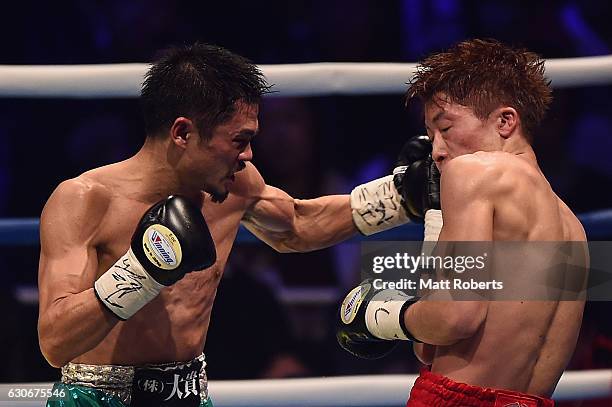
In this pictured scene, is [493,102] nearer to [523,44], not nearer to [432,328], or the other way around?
[432,328]

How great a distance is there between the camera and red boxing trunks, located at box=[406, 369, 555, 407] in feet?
6.03

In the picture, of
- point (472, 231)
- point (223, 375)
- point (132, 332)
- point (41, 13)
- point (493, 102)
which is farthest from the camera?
point (41, 13)

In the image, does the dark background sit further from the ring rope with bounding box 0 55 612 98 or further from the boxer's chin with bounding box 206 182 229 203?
the boxer's chin with bounding box 206 182 229 203

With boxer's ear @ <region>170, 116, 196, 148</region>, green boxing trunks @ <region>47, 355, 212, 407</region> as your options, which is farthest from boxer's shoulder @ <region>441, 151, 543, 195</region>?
green boxing trunks @ <region>47, 355, 212, 407</region>

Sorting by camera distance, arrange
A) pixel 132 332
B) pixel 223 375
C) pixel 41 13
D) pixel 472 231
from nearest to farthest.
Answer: pixel 472 231, pixel 132 332, pixel 223 375, pixel 41 13

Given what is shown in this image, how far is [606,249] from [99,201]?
104 cm

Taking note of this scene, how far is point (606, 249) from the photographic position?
2090 millimetres

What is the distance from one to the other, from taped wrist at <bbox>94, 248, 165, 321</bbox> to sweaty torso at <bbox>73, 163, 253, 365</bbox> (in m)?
0.12

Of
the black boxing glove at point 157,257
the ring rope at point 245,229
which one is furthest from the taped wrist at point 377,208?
the black boxing glove at point 157,257

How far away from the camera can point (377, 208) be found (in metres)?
2.41

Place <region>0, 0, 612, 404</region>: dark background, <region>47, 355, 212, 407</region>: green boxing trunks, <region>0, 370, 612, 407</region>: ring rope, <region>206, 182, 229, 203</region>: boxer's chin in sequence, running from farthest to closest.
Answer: <region>0, 0, 612, 404</region>: dark background
<region>0, 370, 612, 407</region>: ring rope
<region>206, 182, 229, 203</region>: boxer's chin
<region>47, 355, 212, 407</region>: green boxing trunks

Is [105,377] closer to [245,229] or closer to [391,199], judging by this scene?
[245,229]

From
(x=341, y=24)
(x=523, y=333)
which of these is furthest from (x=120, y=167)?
(x=341, y=24)

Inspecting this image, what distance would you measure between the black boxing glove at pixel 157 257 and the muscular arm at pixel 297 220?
492mm
